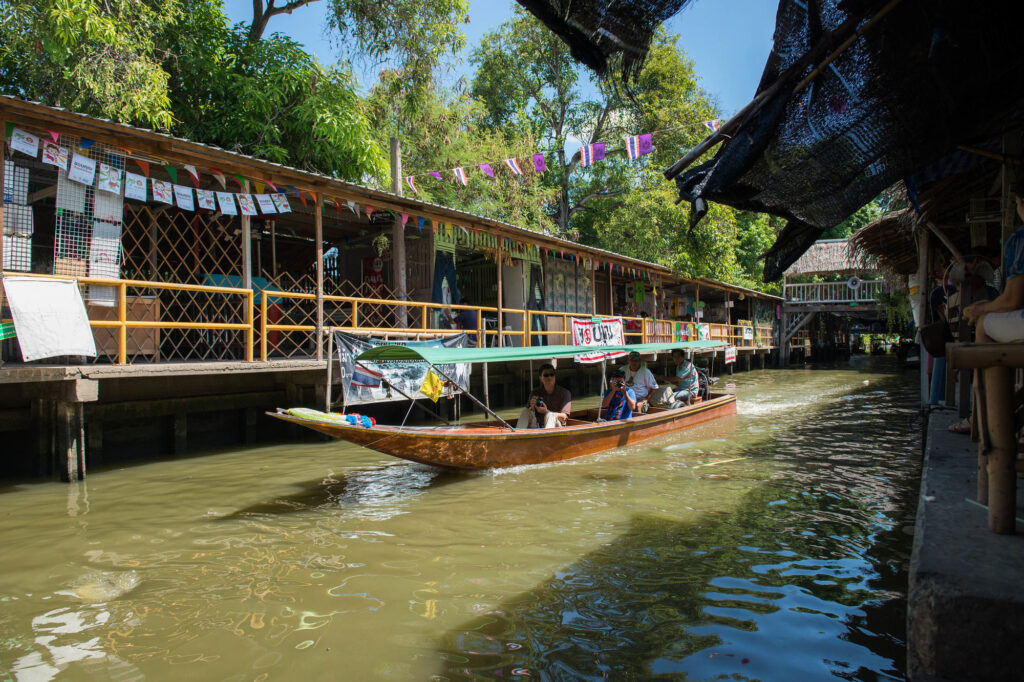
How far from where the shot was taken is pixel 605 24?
339 cm

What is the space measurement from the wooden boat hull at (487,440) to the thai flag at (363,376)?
1.86 meters

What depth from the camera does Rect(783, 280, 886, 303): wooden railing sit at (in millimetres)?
28359

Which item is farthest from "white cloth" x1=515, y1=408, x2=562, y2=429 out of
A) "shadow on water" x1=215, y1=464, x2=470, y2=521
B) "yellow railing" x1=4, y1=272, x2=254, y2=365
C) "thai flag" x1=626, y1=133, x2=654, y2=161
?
"thai flag" x1=626, y1=133, x2=654, y2=161

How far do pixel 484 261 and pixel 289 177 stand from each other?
8.41 meters

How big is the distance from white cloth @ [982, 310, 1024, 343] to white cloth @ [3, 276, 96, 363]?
7931 mm

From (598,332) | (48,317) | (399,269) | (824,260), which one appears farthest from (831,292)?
(48,317)

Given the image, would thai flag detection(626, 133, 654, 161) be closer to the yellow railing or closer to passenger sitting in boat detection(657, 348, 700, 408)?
passenger sitting in boat detection(657, 348, 700, 408)

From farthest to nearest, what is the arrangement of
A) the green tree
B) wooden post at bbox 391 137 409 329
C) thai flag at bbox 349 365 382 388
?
wooden post at bbox 391 137 409 329 < the green tree < thai flag at bbox 349 365 382 388

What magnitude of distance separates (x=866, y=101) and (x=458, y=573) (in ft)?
13.5

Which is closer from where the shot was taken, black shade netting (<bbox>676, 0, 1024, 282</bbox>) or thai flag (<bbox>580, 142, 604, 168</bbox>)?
black shade netting (<bbox>676, 0, 1024, 282</bbox>)

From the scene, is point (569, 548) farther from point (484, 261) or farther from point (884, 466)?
point (484, 261)

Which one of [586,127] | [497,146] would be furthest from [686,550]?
[586,127]

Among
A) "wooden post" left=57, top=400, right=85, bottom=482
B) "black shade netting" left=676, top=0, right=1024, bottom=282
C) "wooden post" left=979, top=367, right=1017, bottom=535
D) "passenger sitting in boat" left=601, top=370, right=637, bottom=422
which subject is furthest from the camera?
"passenger sitting in boat" left=601, top=370, right=637, bottom=422

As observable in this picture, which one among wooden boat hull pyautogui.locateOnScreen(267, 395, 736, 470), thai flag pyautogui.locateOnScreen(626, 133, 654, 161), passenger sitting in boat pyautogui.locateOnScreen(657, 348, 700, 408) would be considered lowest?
wooden boat hull pyautogui.locateOnScreen(267, 395, 736, 470)
